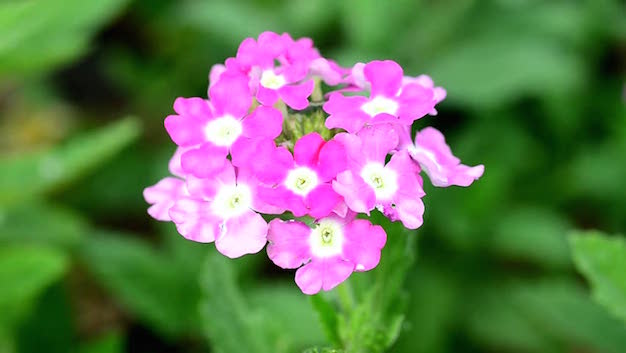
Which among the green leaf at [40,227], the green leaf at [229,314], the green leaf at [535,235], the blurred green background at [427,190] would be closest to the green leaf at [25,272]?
the blurred green background at [427,190]

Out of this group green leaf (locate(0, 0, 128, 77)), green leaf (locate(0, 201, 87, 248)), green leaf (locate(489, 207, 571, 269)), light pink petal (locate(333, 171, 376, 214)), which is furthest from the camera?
green leaf (locate(489, 207, 571, 269))

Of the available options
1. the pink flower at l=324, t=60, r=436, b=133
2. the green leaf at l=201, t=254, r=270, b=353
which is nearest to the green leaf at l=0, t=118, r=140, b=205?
the green leaf at l=201, t=254, r=270, b=353

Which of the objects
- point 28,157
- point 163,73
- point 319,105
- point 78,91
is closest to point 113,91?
point 78,91

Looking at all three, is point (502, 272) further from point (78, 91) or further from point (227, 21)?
point (78, 91)

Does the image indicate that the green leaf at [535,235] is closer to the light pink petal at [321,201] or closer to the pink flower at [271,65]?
the pink flower at [271,65]

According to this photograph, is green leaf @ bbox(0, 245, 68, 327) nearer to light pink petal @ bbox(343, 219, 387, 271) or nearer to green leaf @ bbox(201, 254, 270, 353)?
green leaf @ bbox(201, 254, 270, 353)
